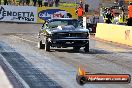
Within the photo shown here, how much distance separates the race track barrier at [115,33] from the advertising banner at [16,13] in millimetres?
14557

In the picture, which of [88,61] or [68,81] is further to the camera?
[88,61]

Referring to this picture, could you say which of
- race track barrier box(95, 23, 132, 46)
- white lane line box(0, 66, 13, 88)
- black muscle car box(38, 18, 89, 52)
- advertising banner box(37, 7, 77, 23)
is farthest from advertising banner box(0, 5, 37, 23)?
white lane line box(0, 66, 13, 88)

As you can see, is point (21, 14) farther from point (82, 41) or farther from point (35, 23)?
point (82, 41)

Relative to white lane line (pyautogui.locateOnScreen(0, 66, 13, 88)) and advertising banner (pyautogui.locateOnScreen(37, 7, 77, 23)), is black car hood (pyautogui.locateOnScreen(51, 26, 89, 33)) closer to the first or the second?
white lane line (pyautogui.locateOnScreen(0, 66, 13, 88))

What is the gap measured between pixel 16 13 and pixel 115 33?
1845 centimetres

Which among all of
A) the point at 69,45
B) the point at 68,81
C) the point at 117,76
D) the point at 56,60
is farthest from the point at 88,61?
the point at 117,76

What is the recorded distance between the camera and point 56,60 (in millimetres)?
15375

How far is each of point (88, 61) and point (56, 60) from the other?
105cm

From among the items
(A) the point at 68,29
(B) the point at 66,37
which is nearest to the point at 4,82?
(B) the point at 66,37

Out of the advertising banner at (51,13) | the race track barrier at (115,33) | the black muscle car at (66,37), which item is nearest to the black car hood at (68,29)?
the black muscle car at (66,37)

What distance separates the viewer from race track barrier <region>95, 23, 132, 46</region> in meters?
23.8

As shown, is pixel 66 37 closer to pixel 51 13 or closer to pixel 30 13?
pixel 30 13

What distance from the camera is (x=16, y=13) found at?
4259 cm

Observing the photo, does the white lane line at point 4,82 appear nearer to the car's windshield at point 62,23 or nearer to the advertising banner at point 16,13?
the car's windshield at point 62,23
